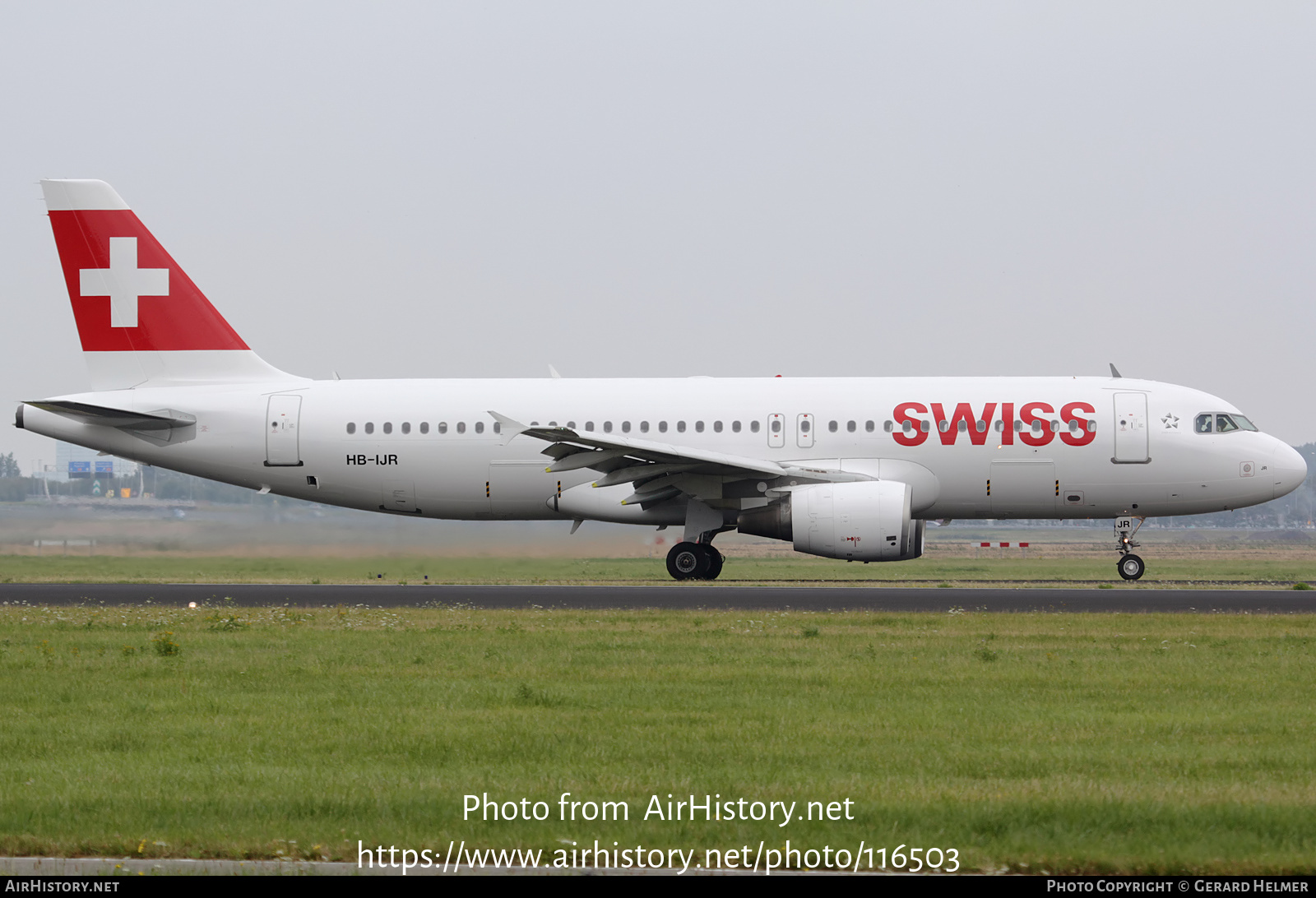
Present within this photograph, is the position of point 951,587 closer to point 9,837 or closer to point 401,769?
point 401,769

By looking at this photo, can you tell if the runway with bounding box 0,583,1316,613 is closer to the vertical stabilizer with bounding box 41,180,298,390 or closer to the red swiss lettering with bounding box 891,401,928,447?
the red swiss lettering with bounding box 891,401,928,447

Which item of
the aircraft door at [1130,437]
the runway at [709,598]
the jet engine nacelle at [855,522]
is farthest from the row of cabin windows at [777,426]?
the runway at [709,598]

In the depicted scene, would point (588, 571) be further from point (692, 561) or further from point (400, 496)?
point (692, 561)

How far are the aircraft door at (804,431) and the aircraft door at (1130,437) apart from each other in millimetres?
5413

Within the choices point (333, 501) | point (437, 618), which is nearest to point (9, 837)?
point (437, 618)

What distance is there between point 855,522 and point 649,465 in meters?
3.73

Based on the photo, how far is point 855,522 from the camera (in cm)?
2286

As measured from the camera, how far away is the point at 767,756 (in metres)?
8.41

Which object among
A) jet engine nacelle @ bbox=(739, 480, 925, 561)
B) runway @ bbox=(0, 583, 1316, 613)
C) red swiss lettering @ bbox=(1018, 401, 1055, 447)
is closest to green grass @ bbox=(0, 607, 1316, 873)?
runway @ bbox=(0, 583, 1316, 613)

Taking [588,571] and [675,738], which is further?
[588,571]

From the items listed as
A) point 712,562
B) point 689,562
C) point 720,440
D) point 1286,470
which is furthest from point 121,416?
point 1286,470

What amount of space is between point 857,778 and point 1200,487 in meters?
19.5

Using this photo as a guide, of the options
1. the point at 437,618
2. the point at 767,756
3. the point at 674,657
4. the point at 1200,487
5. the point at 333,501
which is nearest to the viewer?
the point at 767,756

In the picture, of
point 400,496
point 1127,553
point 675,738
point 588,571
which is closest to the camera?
point 675,738
